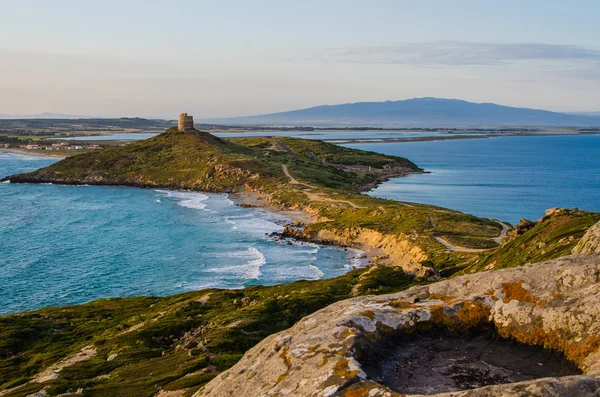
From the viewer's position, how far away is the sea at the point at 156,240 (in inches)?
2579

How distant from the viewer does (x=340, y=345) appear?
13305 mm

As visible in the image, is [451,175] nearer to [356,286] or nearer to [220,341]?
[356,286]

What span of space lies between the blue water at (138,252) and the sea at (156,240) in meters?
0.13

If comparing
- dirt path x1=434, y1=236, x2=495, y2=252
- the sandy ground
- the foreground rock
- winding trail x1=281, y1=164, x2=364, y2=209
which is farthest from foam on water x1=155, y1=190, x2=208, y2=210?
the foreground rock

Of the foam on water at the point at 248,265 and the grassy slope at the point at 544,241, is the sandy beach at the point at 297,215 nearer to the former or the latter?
the foam on water at the point at 248,265

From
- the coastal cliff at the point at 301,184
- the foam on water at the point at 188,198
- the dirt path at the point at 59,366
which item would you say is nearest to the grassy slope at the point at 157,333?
the dirt path at the point at 59,366

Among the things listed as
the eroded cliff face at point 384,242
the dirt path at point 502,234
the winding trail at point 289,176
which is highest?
the winding trail at point 289,176

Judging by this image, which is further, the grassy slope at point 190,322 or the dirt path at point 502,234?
the dirt path at point 502,234

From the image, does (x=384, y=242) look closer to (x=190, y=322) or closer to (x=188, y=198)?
(x=190, y=322)

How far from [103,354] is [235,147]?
15721cm

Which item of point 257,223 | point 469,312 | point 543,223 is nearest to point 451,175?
point 257,223

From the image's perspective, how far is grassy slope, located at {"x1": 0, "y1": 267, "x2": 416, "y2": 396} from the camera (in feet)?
98.2

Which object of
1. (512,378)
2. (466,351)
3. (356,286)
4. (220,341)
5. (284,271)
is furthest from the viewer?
(284,271)

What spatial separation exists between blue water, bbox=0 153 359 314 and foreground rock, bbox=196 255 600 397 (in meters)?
48.4
